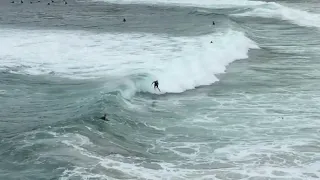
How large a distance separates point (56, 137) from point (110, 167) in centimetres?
244

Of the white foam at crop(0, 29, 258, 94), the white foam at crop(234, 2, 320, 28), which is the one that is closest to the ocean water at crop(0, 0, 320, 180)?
the white foam at crop(0, 29, 258, 94)

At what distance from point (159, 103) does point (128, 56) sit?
7.65 meters

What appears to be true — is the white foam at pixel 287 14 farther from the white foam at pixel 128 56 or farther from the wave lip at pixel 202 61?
the wave lip at pixel 202 61

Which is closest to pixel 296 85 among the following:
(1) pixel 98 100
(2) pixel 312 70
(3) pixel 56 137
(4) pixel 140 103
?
(2) pixel 312 70

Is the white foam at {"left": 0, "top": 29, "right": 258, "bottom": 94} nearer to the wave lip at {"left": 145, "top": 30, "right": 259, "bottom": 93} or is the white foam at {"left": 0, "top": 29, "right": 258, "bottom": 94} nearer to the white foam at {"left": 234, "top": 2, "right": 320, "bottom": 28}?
the wave lip at {"left": 145, "top": 30, "right": 259, "bottom": 93}

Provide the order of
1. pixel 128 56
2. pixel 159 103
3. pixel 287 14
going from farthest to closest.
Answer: pixel 287 14
pixel 128 56
pixel 159 103

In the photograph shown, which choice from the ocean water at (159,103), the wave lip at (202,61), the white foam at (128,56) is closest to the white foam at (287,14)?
the ocean water at (159,103)

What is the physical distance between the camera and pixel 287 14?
4769 centimetres

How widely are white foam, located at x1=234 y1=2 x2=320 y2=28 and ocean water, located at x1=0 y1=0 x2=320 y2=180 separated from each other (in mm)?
6120

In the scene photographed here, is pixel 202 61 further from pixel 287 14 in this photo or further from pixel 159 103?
pixel 287 14

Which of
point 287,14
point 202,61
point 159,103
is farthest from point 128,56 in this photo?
point 287,14

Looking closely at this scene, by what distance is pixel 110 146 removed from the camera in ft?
44.3

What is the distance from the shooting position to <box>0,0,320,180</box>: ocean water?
40.9 feet

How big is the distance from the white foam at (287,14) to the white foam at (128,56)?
36.1 feet
